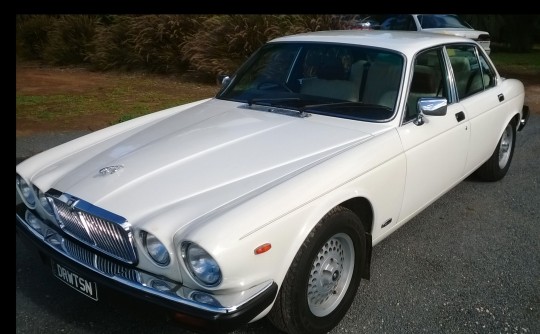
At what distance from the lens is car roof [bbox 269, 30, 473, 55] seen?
352cm

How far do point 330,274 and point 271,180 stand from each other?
666 millimetres

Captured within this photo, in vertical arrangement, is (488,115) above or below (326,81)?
below

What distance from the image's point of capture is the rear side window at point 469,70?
13.2 feet

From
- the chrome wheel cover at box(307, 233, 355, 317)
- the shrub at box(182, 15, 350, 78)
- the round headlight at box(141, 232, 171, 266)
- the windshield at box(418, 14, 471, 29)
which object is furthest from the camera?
the windshield at box(418, 14, 471, 29)

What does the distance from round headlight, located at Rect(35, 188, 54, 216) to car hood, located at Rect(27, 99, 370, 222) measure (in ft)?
0.24

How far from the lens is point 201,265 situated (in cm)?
207

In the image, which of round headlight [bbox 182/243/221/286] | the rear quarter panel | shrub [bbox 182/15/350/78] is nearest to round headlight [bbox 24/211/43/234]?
round headlight [bbox 182/243/221/286]

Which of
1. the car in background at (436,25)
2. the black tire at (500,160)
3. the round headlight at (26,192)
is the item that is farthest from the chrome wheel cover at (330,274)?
the car in background at (436,25)

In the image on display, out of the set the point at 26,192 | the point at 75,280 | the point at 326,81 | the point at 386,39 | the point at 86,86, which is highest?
the point at 386,39

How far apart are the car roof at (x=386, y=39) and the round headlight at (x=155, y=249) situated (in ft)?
7.46

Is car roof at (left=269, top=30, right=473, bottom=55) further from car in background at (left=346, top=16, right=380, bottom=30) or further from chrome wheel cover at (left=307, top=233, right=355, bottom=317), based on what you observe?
car in background at (left=346, top=16, right=380, bottom=30)

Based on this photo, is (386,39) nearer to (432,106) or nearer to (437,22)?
(432,106)

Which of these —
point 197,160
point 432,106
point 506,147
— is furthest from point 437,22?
point 197,160

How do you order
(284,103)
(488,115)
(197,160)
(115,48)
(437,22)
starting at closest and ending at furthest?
(197,160)
(284,103)
(488,115)
(437,22)
(115,48)
